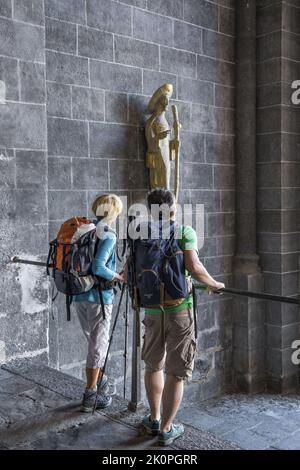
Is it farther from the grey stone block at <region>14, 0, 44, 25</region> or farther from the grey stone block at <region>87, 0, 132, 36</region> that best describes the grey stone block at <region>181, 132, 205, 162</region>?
the grey stone block at <region>14, 0, 44, 25</region>

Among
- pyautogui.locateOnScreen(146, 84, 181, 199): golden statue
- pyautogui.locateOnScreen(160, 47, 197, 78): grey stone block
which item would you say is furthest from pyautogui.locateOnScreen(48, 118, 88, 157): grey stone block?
pyautogui.locateOnScreen(160, 47, 197, 78): grey stone block

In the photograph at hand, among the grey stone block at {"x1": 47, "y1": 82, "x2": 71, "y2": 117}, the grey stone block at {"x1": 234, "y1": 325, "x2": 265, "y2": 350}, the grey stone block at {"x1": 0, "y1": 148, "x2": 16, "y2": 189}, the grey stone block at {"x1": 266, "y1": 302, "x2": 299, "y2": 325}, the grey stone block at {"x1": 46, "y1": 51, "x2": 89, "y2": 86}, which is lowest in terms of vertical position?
the grey stone block at {"x1": 234, "y1": 325, "x2": 265, "y2": 350}

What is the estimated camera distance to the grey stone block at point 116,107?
4719 mm

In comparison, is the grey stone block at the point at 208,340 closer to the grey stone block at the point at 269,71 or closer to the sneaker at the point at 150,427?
the grey stone block at the point at 269,71

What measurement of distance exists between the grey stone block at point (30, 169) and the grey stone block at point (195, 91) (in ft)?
6.36

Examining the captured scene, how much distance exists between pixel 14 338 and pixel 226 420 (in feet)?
7.79

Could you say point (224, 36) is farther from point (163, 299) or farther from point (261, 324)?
point (163, 299)

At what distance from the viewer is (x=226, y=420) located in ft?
16.6

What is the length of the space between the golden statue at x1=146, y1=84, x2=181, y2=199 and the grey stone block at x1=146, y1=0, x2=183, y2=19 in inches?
31.8

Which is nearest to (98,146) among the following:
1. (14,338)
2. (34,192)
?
(34,192)

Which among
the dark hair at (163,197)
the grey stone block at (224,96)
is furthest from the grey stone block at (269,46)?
the dark hair at (163,197)

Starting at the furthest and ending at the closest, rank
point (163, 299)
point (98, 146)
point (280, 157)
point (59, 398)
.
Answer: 1. point (280, 157)
2. point (98, 146)
3. point (59, 398)
4. point (163, 299)

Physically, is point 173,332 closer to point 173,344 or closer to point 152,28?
point 173,344

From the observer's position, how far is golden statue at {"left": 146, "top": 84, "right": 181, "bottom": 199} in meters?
4.83
